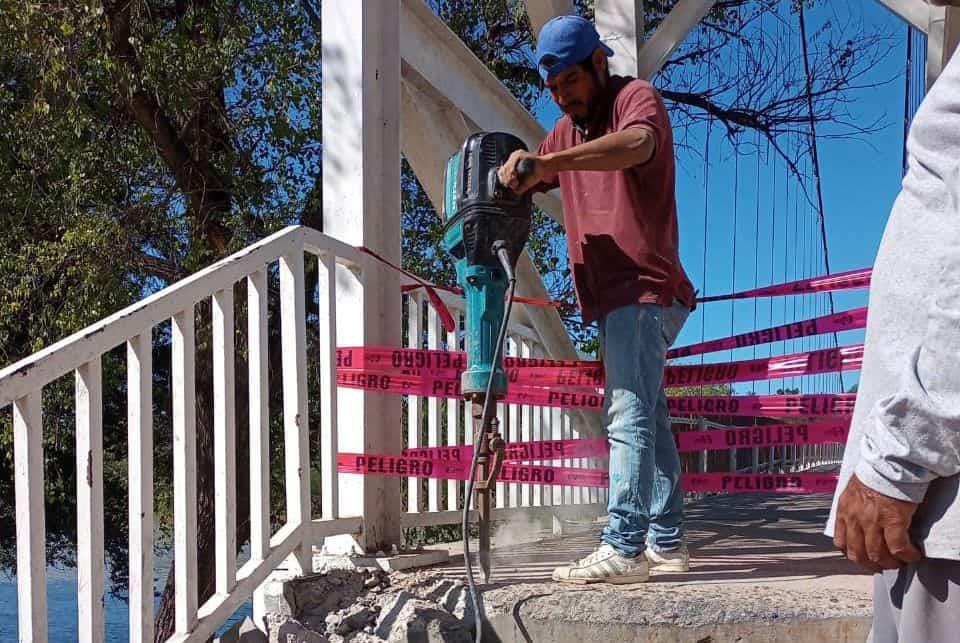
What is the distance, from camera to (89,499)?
6.85 ft

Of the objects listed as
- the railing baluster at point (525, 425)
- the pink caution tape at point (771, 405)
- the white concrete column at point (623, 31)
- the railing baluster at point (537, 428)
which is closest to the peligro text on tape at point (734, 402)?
the pink caution tape at point (771, 405)

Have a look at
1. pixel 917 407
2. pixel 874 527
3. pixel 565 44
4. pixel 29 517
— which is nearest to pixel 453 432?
pixel 565 44

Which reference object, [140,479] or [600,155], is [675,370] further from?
[140,479]

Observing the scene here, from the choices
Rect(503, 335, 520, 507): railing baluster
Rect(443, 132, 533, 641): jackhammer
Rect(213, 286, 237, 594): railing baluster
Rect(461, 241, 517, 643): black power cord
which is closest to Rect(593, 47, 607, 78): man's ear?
Rect(443, 132, 533, 641): jackhammer

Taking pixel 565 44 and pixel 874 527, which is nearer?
pixel 874 527

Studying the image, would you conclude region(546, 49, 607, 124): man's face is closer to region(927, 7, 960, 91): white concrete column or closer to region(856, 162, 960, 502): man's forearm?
region(856, 162, 960, 502): man's forearm

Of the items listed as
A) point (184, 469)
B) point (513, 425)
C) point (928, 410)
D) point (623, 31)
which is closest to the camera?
point (928, 410)

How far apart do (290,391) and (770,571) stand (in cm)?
174

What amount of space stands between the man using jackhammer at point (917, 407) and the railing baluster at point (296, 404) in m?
1.83

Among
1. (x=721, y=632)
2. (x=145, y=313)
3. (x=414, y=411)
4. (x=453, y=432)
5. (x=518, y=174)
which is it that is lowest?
(x=721, y=632)

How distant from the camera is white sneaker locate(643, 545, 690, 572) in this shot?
122 inches

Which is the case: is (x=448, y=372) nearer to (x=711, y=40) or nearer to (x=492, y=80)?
(x=492, y=80)

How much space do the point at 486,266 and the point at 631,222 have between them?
0.49 meters

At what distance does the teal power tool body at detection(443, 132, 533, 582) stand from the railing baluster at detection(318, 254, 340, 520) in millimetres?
458
